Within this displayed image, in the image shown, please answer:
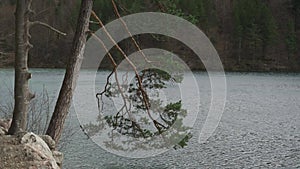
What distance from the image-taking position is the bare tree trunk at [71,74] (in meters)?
6.05

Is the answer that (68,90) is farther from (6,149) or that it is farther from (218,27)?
(218,27)

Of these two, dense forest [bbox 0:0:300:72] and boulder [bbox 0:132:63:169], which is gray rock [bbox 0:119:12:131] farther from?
dense forest [bbox 0:0:300:72]

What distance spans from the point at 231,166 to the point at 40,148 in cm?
837

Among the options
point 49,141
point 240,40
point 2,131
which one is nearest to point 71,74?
point 49,141

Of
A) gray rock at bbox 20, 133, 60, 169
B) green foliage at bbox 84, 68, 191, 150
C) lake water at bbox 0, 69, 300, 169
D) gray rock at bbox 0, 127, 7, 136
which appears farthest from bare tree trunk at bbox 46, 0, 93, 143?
lake water at bbox 0, 69, 300, 169

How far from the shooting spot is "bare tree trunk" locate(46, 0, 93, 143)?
6.05 metres

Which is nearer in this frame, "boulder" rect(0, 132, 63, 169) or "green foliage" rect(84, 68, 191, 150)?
"boulder" rect(0, 132, 63, 169)

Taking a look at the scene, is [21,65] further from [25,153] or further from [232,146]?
[232,146]

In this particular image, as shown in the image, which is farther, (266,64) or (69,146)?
(266,64)

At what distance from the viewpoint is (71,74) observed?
6141mm

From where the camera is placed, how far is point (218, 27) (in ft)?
195

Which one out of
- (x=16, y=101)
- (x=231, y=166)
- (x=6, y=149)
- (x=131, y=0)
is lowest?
(x=231, y=166)

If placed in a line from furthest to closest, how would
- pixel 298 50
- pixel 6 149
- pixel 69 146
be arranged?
1. pixel 298 50
2. pixel 69 146
3. pixel 6 149

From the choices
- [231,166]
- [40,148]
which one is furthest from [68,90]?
[231,166]
